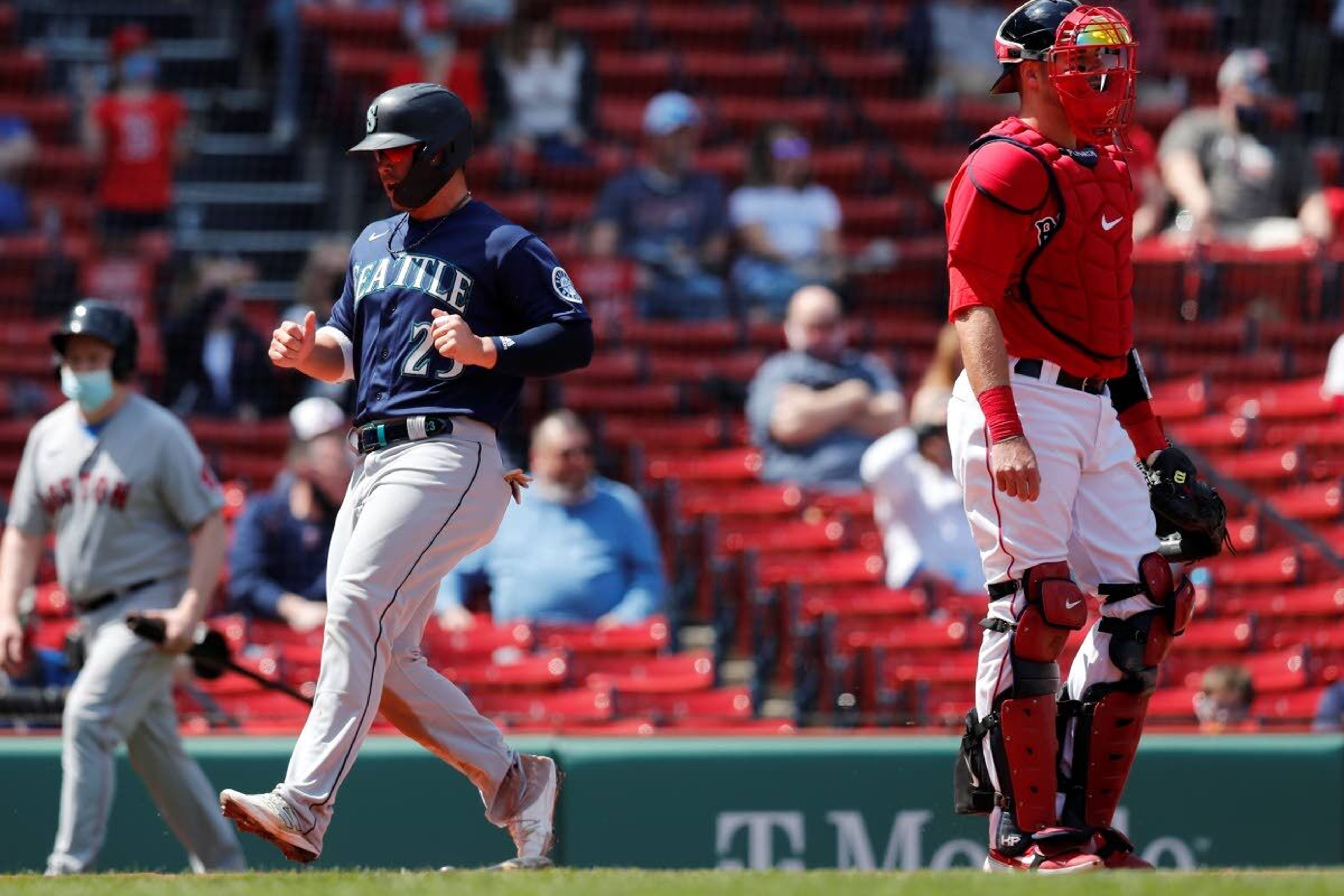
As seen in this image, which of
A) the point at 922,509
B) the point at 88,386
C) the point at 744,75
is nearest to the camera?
the point at 88,386

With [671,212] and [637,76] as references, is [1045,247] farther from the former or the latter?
[637,76]

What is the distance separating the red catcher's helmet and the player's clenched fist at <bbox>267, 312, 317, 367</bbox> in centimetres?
166

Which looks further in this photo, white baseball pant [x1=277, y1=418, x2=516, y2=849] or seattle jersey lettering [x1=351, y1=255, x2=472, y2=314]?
seattle jersey lettering [x1=351, y1=255, x2=472, y2=314]

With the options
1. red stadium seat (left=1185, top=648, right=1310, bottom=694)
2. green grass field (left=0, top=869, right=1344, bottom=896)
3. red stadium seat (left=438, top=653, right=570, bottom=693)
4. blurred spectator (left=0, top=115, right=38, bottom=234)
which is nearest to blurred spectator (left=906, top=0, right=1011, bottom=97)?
blurred spectator (left=0, top=115, right=38, bottom=234)

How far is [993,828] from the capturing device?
509cm

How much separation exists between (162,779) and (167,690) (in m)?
0.27

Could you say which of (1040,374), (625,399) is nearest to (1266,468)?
(625,399)

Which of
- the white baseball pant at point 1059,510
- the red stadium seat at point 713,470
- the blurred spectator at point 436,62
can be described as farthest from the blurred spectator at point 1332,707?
the blurred spectator at point 436,62

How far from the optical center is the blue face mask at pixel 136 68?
12.3 m

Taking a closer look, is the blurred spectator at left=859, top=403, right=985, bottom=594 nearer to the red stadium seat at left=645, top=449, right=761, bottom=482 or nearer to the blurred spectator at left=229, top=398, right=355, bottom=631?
the red stadium seat at left=645, top=449, right=761, bottom=482

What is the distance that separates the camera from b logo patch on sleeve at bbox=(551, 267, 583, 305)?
5055mm

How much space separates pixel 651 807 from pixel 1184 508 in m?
2.47

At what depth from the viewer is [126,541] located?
678cm

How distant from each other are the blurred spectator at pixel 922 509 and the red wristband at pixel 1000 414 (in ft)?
12.9
